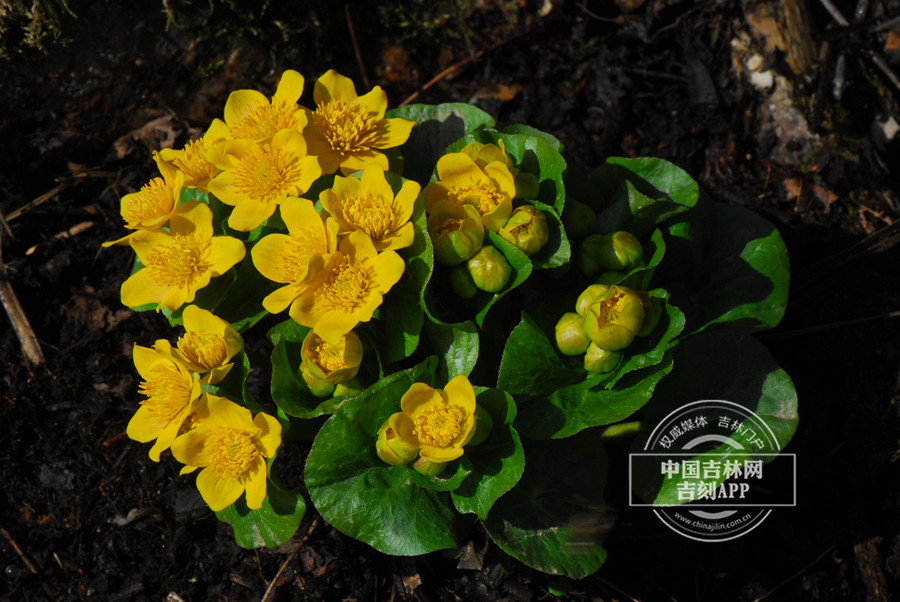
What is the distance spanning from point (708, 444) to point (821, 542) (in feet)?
2.82

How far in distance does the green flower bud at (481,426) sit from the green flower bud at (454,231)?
496 millimetres

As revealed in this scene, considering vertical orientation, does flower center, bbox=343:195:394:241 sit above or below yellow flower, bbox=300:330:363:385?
above

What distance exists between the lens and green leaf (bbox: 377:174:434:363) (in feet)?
7.28

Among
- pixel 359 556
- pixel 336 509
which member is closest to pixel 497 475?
pixel 336 509

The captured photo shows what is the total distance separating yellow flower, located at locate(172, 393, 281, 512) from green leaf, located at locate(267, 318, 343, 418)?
111 millimetres

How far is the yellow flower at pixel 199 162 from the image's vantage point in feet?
7.90

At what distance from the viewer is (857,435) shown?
9.80 feet

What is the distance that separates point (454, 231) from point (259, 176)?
2.17 feet

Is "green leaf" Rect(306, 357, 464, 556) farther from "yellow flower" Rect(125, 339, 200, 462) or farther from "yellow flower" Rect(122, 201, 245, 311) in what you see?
"yellow flower" Rect(122, 201, 245, 311)

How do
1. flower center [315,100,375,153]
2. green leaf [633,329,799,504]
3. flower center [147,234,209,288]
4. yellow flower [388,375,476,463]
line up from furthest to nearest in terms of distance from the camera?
green leaf [633,329,799,504] → flower center [315,100,375,153] → flower center [147,234,209,288] → yellow flower [388,375,476,463]

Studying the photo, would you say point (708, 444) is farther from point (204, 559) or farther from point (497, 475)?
point (204, 559)

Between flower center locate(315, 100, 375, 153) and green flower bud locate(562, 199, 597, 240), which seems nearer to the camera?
flower center locate(315, 100, 375, 153)

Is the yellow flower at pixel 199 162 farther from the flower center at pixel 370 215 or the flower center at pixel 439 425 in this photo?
the flower center at pixel 439 425

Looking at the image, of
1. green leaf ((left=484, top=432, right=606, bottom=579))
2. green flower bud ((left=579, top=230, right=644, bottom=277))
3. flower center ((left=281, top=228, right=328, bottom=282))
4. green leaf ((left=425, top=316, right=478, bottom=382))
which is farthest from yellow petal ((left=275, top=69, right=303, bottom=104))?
green leaf ((left=484, top=432, right=606, bottom=579))
